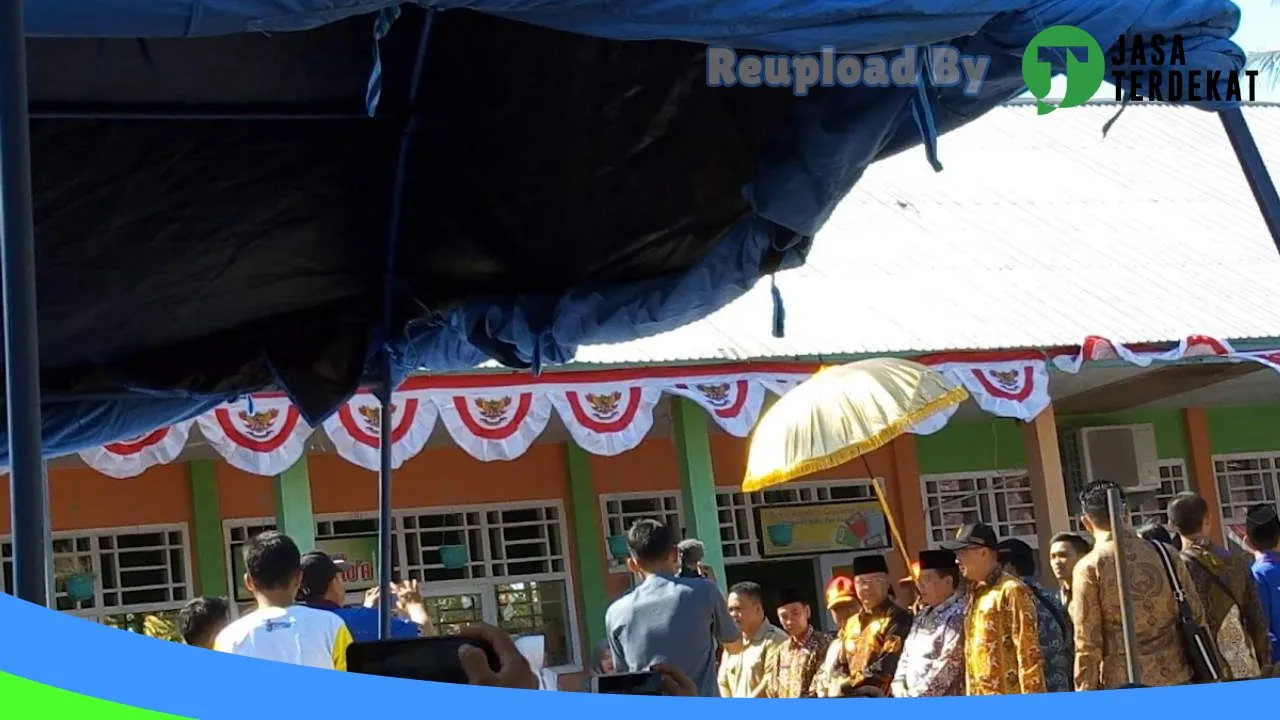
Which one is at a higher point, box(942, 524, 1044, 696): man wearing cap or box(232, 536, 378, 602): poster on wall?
box(232, 536, 378, 602): poster on wall

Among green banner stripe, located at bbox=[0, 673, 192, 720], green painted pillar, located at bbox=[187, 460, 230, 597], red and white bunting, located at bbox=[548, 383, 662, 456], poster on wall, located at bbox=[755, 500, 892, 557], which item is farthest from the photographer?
poster on wall, located at bbox=[755, 500, 892, 557]

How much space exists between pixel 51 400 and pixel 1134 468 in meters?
12.8

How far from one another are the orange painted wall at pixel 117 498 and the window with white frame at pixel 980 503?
664 centimetres

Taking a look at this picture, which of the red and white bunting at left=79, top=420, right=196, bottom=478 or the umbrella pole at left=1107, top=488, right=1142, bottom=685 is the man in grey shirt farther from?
the red and white bunting at left=79, top=420, right=196, bottom=478

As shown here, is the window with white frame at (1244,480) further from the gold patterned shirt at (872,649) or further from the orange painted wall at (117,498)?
the gold patterned shirt at (872,649)

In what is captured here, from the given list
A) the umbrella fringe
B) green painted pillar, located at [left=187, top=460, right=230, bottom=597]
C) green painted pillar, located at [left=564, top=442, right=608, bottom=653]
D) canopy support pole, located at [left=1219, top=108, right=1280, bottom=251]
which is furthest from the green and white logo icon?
green painted pillar, located at [left=564, top=442, right=608, bottom=653]

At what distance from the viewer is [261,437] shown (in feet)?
38.2

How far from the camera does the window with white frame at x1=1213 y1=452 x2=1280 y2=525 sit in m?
17.5

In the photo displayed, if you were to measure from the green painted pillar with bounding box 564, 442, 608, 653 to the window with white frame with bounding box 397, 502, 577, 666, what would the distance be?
126mm

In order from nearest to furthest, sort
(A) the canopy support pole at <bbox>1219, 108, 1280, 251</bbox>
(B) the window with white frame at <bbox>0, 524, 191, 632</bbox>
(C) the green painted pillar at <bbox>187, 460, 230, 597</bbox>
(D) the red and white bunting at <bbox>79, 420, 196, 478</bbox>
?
(A) the canopy support pole at <bbox>1219, 108, 1280, 251</bbox> → (D) the red and white bunting at <bbox>79, 420, 196, 478</bbox> → (B) the window with white frame at <bbox>0, 524, 191, 632</bbox> → (C) the green painted pillar at <bbox>187, 460, 230, 597</bbox>

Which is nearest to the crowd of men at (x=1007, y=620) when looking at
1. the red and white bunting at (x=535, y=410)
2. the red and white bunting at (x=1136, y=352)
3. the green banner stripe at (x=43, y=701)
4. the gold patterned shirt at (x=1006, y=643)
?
the gold patterned shirt at (x=1006, y=643)

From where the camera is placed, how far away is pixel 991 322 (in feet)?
A: 45.1

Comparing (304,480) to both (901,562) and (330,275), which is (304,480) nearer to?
(901,562)

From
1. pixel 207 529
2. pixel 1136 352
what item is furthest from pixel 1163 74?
pixel 207 529
